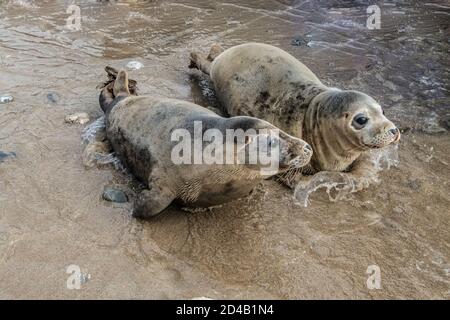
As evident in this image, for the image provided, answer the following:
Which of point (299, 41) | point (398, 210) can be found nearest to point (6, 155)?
point (398, 210)

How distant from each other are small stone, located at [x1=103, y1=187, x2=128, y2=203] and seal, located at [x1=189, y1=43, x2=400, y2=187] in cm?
124

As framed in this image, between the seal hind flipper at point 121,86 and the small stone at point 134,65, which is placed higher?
the seal hind flipper at point 121,86

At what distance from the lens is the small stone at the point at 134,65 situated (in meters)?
5.92

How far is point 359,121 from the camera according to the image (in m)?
3.91

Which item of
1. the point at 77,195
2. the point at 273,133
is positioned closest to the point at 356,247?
the point at 273,133

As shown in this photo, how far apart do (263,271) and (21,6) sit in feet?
21.0

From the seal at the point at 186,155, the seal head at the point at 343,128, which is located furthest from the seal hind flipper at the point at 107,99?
the seal head at the point at 343,128

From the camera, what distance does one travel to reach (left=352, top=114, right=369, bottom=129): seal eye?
3.89 meters

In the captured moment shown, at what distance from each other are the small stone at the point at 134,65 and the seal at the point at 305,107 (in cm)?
120
